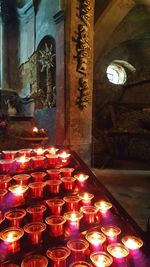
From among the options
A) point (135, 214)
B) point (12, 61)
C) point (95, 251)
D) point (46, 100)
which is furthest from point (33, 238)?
point (12, 61)

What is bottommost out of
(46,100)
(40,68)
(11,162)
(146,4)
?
(11,162)

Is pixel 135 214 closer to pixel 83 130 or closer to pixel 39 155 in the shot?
pixel 39 155

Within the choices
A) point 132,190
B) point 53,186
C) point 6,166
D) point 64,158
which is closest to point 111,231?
point 53,186

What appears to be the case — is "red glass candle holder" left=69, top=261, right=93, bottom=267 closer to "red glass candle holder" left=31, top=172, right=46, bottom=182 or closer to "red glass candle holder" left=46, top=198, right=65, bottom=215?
"red glass candle holder" left=46, top=198, right=65, bottom=215

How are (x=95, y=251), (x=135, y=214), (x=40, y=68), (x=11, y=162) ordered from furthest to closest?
1. (x=40, y=68)
2. (x=135, y=214)
3. (x=11, y=162)
4. (x=95, y=251)

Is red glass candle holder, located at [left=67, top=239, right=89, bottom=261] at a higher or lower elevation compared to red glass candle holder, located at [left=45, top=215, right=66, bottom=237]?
lower

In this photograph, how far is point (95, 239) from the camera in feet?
5.93

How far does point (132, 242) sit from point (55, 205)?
70 cm

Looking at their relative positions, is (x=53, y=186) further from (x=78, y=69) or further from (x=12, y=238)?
(x=78, y=69)

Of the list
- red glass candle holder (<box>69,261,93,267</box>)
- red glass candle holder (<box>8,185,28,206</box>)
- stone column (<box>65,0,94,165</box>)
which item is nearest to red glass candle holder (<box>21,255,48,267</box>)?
red glass candle holder (<box>69,261,93,267</box>)

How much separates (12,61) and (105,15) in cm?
604

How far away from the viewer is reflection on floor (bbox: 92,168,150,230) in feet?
14.5

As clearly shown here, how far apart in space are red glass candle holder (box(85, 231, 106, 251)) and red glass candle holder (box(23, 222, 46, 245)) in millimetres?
350

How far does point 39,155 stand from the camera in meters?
2.95
